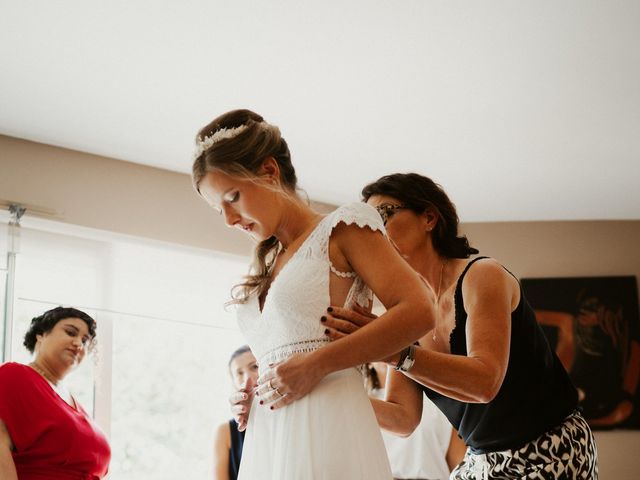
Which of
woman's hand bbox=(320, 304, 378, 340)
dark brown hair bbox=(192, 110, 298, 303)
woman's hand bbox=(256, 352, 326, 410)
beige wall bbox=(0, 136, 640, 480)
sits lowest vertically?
woman's hand bbox=(256, 352, 326, 410)

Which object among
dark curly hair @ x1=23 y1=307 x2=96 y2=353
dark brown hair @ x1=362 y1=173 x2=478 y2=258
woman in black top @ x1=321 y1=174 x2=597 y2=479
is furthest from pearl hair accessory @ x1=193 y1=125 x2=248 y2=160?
dark curly hair @ x1=23 y1=307 x2=96 y2=353

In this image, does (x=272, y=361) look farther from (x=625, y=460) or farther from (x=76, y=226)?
(x=625, y=460)

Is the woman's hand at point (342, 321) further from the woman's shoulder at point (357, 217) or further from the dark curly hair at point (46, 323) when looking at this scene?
the dark curly hair at point (46, 323)

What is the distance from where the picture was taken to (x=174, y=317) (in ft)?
14.3

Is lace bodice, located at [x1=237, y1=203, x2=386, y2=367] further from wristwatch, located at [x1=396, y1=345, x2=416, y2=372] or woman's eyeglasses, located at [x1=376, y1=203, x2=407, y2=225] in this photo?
woman's eyeglasses, located at [x1=376, y1=203, x2=407, y2=225]

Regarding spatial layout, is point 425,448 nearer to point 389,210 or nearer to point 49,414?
point 49,414

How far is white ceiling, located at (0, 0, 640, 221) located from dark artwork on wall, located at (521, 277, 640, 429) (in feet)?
2.44

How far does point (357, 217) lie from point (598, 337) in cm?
391

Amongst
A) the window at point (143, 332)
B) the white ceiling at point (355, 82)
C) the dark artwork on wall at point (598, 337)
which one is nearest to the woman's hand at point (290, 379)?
the white ceiling at point (355, 82)

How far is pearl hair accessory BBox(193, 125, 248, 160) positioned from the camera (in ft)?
5.03

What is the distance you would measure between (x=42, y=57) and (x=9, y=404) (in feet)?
4.48

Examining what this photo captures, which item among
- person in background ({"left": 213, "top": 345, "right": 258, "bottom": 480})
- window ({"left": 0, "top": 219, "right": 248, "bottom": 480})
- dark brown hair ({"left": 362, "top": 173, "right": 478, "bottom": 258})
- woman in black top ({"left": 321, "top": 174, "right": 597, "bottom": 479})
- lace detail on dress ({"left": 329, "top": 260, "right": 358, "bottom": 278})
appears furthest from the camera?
window ({"left": 0, "top": 219, "right": 248, "bottom": 480})

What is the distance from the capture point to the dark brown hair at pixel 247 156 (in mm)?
1507

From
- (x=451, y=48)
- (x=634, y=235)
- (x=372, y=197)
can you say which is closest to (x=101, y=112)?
(x=451, y=48)
